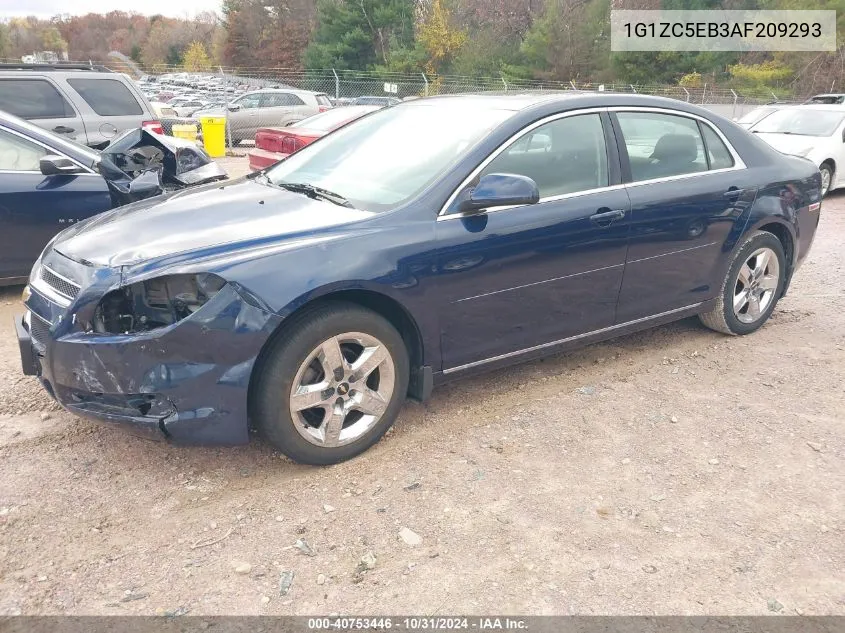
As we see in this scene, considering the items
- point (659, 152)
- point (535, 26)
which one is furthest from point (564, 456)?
point (535, 26)

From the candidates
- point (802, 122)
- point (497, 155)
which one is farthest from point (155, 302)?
point (802, 122)

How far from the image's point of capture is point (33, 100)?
9.19 meters

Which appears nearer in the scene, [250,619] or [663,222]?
[250,619]

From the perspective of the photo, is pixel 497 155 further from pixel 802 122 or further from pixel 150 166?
pixel 802 122

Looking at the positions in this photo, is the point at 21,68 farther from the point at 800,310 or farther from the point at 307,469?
the point at 800,310

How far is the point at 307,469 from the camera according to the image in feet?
10.8

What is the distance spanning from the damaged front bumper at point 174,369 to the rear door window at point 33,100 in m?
7.44

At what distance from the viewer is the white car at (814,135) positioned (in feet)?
37.5

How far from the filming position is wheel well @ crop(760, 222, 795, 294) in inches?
198

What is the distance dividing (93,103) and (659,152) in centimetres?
815

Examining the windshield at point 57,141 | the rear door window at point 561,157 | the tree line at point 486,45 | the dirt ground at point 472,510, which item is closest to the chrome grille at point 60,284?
the dirt ground at point 472,510

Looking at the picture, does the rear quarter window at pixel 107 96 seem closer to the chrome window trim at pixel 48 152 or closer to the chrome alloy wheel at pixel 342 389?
the chrome window trim at pixel 48 152

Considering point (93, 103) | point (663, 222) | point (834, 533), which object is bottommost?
point (834, 533)

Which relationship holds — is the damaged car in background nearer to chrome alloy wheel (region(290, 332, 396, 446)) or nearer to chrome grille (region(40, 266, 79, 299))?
chrome grille (region(40, 266, 79, 299))
